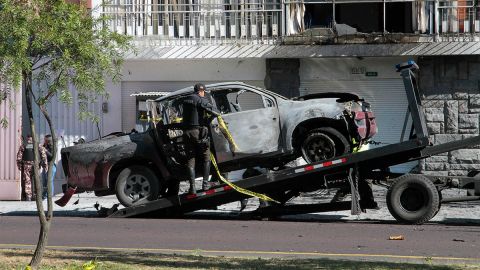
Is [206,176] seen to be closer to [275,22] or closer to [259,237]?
[259,237]

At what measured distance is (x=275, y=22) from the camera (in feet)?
68.7

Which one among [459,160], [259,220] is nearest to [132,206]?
[259,220]

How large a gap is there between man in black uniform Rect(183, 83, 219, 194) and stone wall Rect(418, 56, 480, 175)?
7.30 meters

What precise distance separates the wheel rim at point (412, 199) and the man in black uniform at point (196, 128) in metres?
3.29

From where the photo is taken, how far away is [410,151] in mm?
14156

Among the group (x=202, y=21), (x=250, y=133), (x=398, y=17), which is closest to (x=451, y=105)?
(x=398, y=17)

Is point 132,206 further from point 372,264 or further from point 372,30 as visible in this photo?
point 372,30

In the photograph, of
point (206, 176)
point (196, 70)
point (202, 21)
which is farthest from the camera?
point (196, 70)

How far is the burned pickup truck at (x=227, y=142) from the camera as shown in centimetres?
1462

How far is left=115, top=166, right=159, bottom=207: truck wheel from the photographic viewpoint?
15.5 m

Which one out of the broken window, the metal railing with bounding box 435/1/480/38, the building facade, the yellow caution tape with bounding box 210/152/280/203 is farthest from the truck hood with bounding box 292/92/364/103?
the broken window

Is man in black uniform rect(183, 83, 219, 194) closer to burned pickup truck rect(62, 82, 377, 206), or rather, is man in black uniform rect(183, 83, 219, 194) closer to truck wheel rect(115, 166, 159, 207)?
burned pickup truck rect(62, 82, 377, 206)

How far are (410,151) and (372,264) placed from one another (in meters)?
4.88

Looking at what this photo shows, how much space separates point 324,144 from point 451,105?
6.74 meters
